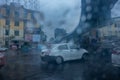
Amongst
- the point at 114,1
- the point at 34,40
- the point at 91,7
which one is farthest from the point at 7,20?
the point at 114,1

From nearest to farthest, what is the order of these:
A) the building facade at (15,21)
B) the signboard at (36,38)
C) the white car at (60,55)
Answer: the building facade at (15,21)
the signboard at (36,38)
the white car at (60,55)

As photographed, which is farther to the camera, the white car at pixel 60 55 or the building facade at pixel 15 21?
the white car at pixel 60 55

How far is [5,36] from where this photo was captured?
1.37 m

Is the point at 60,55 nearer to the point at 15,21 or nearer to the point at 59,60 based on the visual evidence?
the point at 59,60

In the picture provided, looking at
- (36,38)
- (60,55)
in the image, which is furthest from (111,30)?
(60,55)

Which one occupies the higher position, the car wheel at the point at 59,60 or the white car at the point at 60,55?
the white car at the point at 60,55

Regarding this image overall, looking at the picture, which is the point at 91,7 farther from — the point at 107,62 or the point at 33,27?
the point at 107,62

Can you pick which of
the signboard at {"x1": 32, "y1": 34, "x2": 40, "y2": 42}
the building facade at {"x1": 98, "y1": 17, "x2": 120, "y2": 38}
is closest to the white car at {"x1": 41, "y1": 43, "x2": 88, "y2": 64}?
the building facade at {"x1": 98, "y1": 17, "x2": 120, "y2": 38}

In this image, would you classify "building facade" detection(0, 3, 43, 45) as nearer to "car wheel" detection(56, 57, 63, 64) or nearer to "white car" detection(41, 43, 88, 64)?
"white car" detection(41, 43, 88, 64)

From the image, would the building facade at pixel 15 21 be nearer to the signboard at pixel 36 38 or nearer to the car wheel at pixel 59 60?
the signboard at pixel 36 38

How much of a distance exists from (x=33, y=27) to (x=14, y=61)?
443 cm

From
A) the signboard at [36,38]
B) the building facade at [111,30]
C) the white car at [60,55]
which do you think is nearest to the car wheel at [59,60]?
the white car at [60,55]

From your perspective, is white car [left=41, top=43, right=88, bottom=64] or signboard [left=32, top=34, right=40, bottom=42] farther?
white car [left=41, top=43, right=88, bottom=64]

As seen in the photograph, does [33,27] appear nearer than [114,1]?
No
